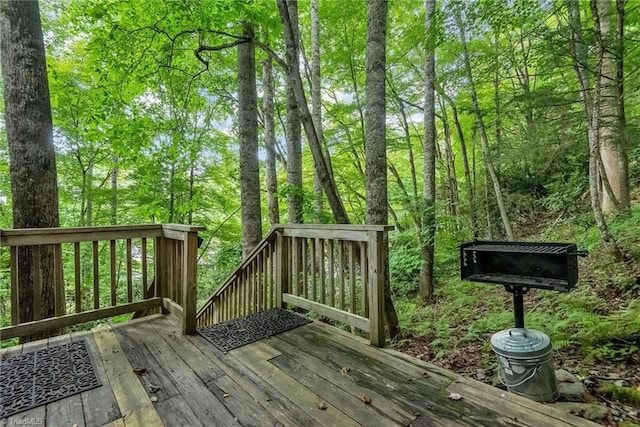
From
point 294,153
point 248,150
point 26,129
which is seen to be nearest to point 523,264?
point 248,150

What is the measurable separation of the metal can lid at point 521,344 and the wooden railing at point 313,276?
2.76ft

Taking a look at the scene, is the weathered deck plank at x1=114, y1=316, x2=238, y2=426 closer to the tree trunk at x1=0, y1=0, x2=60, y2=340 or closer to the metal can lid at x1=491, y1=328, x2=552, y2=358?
the tree trunk at x1=0, y1=0, x2=60, y2=340

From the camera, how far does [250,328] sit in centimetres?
294

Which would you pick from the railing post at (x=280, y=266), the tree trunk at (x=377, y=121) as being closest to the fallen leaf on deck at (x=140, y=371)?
the railing post at (x=280, y=266)

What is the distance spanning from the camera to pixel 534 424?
61.4 inches

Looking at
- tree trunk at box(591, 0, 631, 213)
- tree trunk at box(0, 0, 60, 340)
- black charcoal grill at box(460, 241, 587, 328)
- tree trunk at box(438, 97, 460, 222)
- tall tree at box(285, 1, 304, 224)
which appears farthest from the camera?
tree trunk at box(438, 97, 460, 222)

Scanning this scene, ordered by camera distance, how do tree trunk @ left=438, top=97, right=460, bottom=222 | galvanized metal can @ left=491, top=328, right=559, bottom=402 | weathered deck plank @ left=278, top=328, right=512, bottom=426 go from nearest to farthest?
1. weathered deck plank @ left=278, top=328, right=512, bottom=426
2. galvanized metal can @ left=491, top=328, right=559, bottom=402
3. tree trunk @ left=438, top=97, right=460, bottom=222

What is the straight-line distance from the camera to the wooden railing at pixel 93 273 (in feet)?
8.37

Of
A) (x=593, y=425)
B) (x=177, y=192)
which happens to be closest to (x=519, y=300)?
(x=593, y=425)

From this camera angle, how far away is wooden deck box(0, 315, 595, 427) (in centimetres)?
164

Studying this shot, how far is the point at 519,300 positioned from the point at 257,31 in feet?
16.9

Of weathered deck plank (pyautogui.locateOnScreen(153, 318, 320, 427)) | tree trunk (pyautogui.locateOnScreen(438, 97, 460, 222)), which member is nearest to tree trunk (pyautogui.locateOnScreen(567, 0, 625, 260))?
weathered deck plank (pyautogui.locateOnScreen(153, 318, 320, 427))

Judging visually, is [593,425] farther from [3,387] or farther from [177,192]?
[177,192]

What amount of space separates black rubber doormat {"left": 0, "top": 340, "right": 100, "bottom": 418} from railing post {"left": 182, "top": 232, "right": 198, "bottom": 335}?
28.7 inches
